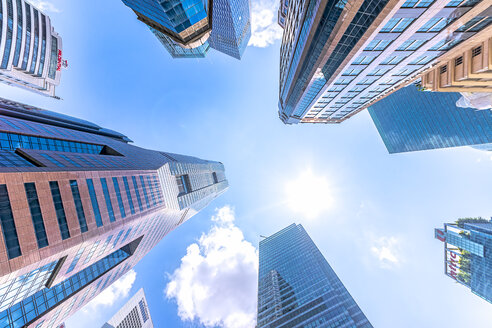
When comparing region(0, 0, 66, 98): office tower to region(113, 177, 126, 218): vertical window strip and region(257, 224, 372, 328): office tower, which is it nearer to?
region(113, 177, 126, 218): vertical window strip

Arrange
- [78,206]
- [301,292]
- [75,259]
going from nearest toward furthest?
[78,206]
[75,259]
[301,292]

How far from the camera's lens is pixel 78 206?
3127 centimetres

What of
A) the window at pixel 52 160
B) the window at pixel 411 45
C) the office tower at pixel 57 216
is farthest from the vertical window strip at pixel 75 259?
the window at pixel 411 45

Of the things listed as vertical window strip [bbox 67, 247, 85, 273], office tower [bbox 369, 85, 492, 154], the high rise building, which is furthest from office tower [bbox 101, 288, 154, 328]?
office tower [bbox 369, 85, 492, 154]

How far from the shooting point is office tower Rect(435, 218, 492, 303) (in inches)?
3531

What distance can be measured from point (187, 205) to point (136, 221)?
127 feet

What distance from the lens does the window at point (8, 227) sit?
21.5 metres

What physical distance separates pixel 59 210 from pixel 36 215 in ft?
10.2

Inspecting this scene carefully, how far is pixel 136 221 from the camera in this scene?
4425 cm

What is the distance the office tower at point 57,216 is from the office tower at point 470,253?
135695 mm

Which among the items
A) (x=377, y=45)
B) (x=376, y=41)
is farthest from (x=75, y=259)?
(x=377, y=45)

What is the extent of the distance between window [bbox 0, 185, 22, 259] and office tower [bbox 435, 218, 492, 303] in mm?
146866

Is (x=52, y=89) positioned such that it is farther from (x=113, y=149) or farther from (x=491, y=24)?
(x=491, y=24)

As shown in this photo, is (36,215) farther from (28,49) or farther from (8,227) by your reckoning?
(28,49)
